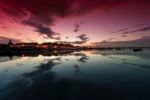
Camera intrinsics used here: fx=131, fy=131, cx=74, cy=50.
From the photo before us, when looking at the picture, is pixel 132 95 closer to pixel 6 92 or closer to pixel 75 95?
pixel 75 95

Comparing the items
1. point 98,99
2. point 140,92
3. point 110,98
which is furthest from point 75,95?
point 140,92

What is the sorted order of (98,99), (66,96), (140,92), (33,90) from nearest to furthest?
(98,99)
(66,96)
(140,92)
(33,90)

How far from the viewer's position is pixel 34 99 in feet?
28.3

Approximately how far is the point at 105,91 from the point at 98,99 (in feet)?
5.72

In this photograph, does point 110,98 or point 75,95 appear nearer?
point 110,98

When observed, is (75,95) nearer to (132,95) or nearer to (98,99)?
(98,99)

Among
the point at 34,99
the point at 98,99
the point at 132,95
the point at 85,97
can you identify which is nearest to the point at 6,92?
the point at 34,99

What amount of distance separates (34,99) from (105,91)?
5227mm

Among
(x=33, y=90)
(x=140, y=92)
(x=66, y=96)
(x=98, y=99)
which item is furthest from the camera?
(x=33, y=90)

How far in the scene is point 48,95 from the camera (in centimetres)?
934

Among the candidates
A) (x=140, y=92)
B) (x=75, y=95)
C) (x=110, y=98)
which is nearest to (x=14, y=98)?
(x=75, y=95)

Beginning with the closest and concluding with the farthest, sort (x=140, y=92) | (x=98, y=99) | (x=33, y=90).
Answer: (x=98, y=99)
(x=140, y=92)
(x=33, y=90)

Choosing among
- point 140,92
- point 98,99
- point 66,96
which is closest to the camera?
→ point 98,99

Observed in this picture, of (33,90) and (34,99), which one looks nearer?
(34,99)
